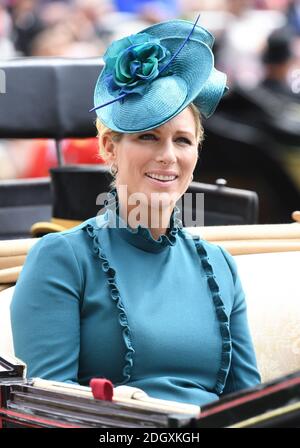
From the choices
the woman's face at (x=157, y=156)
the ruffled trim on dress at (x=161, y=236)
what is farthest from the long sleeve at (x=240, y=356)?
the woman's face at (x=157, y=156)

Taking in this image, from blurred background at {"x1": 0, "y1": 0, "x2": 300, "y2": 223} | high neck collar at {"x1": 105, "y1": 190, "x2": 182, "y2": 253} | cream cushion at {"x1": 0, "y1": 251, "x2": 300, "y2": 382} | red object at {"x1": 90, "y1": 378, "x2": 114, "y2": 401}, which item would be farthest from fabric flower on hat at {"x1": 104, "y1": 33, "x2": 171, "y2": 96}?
blurred background at {"x1": 0, "y1": 0, "x2": 300, "y2": 223}

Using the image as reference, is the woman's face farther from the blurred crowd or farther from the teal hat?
the blurred crowd

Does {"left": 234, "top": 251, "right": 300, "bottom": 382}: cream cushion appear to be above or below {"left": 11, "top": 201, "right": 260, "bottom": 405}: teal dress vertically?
below

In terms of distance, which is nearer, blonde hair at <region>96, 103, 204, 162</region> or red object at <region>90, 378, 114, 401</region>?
red object at <region>90, 378, 114, 401</region>

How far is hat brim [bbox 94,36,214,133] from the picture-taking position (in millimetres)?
2109

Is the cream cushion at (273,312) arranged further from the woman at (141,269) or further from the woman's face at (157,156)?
the woman's face at (157,156)

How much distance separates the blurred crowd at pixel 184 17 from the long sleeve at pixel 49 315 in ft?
12.2

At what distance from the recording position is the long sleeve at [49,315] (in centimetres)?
208

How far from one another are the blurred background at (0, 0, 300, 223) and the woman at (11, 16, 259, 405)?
9.23 ft

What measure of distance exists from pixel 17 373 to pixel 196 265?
0.45 m

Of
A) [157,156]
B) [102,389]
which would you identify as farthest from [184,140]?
[102,389]

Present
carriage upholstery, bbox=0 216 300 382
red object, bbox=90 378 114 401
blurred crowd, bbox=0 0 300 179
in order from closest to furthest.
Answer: red object, bbox=90 378 114 401 < carriage upholstery, bbox=0 216 300 382 < blurred crowd, bbox=0 0 300 179

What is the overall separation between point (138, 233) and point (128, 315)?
0.53 ft

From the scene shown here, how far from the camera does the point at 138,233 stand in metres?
2.21
